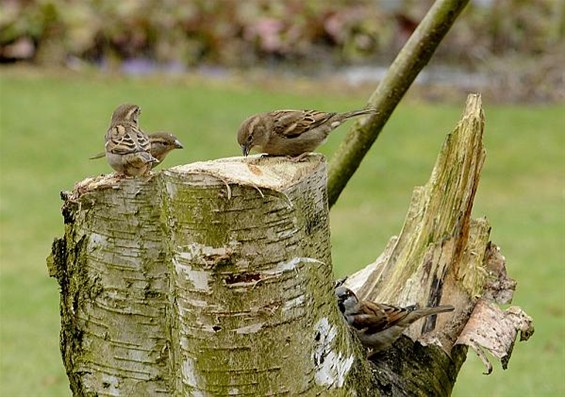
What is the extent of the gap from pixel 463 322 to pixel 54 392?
324cm

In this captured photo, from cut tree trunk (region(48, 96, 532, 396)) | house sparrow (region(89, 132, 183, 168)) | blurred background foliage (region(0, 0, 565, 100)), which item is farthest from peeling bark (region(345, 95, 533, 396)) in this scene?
blurred background foliage (region(0, 0, 565, 100))

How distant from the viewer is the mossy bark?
3.15 meters

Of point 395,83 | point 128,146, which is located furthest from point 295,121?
point 128,146

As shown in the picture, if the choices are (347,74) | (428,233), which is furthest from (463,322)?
(347,74)

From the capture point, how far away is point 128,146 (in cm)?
385

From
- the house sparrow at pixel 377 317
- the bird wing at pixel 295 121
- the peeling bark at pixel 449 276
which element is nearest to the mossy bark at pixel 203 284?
the house sparrow at pixel 377 317

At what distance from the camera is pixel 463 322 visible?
4.67 metres

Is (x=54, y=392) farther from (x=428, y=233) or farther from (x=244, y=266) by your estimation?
(x=244, y=266)

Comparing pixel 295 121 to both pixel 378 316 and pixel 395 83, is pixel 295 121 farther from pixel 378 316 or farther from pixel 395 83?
pixel 378 316

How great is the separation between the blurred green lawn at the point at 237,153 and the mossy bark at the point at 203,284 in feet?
11.6

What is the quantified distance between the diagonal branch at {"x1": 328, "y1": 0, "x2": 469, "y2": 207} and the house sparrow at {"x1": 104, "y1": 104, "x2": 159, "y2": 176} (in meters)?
1.04

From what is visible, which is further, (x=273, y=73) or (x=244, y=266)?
(x=273, y=73)

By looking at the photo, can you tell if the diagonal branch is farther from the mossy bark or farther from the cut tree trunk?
the mossy bark

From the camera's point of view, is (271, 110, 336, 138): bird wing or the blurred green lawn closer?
(271, 110, 336, 138): bird wing
